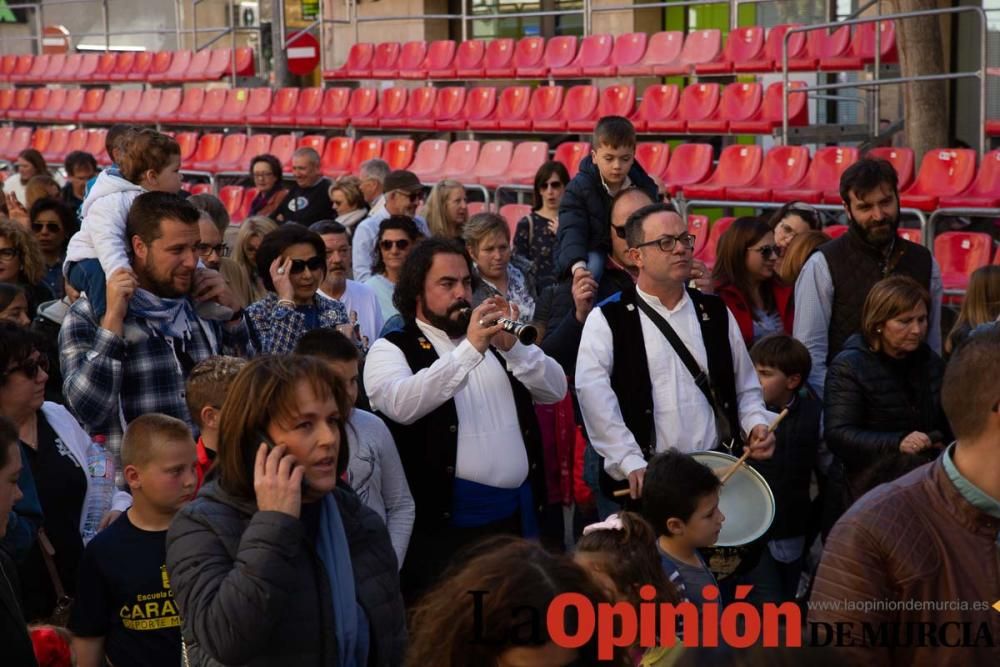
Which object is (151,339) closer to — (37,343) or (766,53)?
(37,343)

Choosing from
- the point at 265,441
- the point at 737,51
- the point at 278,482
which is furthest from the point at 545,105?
the point at 278,482

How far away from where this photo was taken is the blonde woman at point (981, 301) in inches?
233

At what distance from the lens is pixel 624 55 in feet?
52.0

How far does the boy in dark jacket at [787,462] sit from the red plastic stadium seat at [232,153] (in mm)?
12298

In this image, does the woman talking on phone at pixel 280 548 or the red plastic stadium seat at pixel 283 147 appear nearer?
the woman talking on phone at pixel 280 548

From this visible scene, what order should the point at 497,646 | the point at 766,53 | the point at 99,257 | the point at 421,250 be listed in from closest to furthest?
1. the point at 497,646
2. the point at 421,250
3. the point at 99,257
4. the point at 766,53

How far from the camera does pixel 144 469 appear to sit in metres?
3.95

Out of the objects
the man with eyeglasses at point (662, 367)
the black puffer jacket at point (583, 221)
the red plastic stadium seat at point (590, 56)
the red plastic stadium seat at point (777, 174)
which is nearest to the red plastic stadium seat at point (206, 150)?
the red plastic stadium seat at point (590, 56)

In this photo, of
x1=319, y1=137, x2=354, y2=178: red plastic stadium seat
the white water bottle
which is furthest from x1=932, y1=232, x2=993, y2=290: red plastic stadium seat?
x1=319, y1=137, x2=354, y2=178: red plastic stadium seat

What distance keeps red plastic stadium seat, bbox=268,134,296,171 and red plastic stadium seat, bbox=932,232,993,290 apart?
9.29 m

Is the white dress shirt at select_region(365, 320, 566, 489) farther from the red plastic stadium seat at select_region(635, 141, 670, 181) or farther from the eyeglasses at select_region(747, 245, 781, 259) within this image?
the red plastic stadium seat at select_region(635, 141, 670, 181)

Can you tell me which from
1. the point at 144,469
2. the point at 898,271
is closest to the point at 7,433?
the point at 144,469

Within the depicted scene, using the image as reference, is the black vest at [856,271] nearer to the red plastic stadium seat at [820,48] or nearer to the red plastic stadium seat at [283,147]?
the red plastic stadium seat at [820,48]

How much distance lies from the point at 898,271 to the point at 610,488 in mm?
2102
